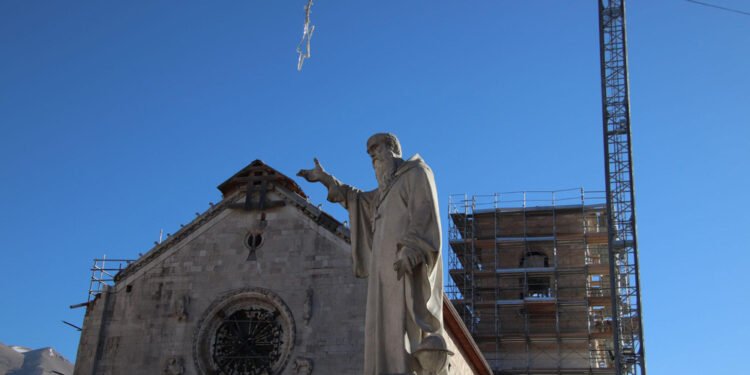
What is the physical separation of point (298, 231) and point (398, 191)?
56.0 ft

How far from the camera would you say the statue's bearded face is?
740 cm

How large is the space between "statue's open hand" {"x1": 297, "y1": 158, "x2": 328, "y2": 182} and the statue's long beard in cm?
48

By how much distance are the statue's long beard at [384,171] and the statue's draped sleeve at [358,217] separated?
15 centimetres

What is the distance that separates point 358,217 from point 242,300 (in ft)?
55.1

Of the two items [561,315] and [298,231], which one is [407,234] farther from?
[561,315]

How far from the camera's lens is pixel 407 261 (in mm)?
6570

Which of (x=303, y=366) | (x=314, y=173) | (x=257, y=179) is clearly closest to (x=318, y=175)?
(x=314, y=173)

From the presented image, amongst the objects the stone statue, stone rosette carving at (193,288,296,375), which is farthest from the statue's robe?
stone rosette carving at (193,288,296,375)

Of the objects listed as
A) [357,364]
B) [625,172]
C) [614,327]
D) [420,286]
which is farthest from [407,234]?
[625,172]

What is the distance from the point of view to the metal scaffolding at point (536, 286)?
36.8 m

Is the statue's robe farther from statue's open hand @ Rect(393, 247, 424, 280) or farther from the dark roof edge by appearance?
the dark roof edge

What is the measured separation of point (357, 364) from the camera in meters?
21.5

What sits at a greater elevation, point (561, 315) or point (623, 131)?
point (623, 131)

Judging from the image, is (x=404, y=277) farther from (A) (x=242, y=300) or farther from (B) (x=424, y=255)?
(A) (x=242, y=300)
